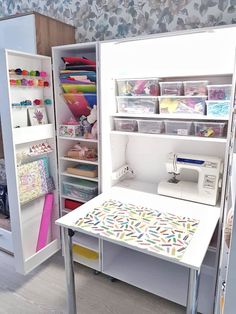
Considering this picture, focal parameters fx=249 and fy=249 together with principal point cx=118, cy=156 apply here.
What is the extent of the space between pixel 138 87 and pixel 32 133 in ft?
2.83

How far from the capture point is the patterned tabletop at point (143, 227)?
124cm

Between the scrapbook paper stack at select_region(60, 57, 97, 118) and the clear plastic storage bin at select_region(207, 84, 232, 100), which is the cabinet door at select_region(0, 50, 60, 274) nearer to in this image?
the scrapbook paper stack at select_region(60, 57, 97, 118)

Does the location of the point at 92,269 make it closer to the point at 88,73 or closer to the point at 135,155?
the point at 135,155

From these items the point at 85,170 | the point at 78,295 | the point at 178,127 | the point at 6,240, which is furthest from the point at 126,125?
the point at 6,240

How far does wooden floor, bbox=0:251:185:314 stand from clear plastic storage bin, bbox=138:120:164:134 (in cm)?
123

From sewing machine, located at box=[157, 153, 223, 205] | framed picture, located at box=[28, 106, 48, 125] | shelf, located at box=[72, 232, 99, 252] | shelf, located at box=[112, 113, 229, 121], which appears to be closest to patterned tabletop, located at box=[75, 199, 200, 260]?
sewing machine, located at box=[157, 153, 223, 205]

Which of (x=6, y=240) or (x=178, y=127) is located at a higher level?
(x=178, y=127)

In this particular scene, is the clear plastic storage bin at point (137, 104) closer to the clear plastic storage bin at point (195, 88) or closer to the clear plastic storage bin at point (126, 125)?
the clear plastic storage bin at point (126, 125)

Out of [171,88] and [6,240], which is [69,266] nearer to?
[6,240]

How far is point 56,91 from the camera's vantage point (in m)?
1.95

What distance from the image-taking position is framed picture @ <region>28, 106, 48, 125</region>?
191 centimetres

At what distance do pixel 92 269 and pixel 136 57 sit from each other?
70.1 inches

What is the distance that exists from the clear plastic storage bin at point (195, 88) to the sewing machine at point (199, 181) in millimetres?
432

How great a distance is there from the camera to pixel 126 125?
1876 millimetres
